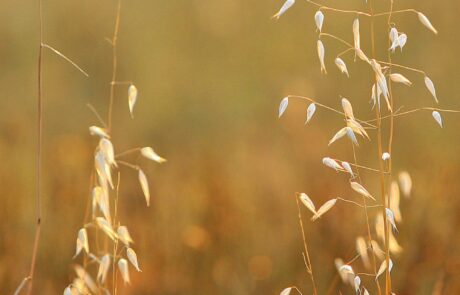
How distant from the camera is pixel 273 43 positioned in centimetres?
446

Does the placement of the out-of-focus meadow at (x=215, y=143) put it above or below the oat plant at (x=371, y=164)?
below

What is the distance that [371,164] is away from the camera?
3.38m

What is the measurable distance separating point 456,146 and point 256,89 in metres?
1.04

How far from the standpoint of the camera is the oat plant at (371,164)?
1.49m

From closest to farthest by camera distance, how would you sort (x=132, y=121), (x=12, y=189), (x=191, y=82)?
(x=12, y=189) < (x=132, y=121) < (x=191, y=82)

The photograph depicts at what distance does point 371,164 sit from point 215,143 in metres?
0.64

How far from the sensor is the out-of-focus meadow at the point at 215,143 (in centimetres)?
261

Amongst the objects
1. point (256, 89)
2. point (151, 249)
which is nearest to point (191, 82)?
point (256, 89)

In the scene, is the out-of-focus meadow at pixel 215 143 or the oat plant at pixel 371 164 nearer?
the oat plant at pixel 371 164

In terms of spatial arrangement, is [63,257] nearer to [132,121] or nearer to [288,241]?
[288,241]

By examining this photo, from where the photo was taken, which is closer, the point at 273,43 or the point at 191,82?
the point at 191,82

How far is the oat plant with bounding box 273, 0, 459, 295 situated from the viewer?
4.89ft

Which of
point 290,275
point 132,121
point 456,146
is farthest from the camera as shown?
point 132,121

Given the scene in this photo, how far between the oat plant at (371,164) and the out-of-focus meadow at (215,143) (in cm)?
7
